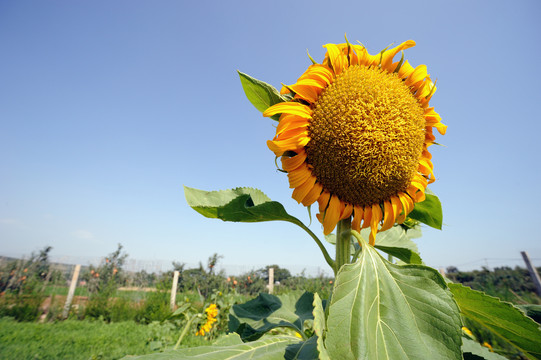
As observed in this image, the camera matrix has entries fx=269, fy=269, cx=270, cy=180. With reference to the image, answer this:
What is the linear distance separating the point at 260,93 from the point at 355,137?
1.32ft

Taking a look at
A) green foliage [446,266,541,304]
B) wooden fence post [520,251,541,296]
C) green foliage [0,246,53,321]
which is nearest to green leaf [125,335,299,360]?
green foliage [446,266,541,304]

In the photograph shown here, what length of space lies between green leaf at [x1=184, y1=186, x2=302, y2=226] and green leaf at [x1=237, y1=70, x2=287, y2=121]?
353mm

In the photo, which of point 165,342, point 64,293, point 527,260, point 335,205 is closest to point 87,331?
point 165,342

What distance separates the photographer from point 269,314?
61.7 inches

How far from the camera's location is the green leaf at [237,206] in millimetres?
1030

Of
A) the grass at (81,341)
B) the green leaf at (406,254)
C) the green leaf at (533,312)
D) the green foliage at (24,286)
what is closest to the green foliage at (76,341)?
the grass at (81,341)

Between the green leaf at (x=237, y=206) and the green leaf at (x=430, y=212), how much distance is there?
1.82ft

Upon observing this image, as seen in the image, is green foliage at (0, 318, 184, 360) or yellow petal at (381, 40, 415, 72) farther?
green foliage at (0, 318, 184, 360)

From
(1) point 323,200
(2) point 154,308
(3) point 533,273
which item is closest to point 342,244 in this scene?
(1) point 323,200

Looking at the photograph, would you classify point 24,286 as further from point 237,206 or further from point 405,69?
point 405,69

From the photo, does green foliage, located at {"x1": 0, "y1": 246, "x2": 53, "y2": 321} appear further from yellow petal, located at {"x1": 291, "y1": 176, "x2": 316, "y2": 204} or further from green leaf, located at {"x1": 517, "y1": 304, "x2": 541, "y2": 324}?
green leaf, located at {"x1": 517, "y1": 304, "x2": 541, "y2": 324}

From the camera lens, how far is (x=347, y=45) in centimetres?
110

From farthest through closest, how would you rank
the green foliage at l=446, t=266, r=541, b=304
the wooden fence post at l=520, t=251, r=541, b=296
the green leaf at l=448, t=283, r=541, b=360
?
the green foliage at l=446, t=266, r=541, b=304 < the wooden fence post at l=520, t=251, r=541, b=296 < the green leaf at l=448, t=283, r=541, b=360

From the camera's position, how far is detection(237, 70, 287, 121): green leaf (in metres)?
1.03
